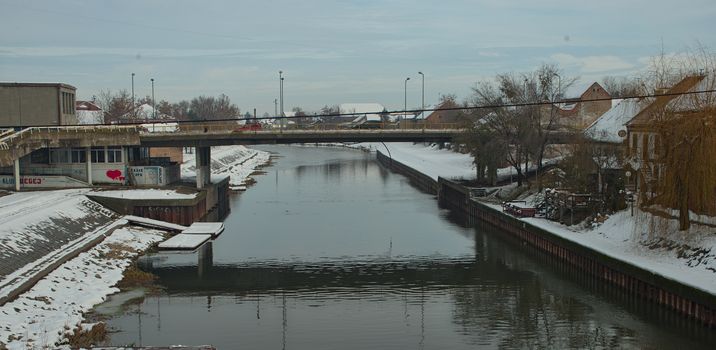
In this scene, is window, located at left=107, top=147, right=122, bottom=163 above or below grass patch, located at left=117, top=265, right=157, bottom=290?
above

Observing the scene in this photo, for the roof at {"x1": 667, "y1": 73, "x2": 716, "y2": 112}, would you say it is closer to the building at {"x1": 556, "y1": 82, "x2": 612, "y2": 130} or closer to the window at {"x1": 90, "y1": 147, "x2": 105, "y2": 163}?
the building at {"x1": 556, "y1": 82, "x2": 612, "y2": 130}

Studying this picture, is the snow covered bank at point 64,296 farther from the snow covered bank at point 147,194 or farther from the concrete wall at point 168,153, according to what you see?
the concrete wall at point 168,153

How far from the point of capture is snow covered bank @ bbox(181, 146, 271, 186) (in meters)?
87.9

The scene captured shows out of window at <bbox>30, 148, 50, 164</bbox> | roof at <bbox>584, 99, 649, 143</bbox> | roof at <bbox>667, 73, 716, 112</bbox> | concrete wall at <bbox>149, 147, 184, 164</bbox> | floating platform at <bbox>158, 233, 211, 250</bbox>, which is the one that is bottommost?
floating platform at <bbox>158, 233, 211, 250</bbox>

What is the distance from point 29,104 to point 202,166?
47.2 ft

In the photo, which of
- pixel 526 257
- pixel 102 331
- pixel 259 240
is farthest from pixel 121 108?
pixel 102 331

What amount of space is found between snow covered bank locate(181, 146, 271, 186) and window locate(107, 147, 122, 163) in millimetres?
19252

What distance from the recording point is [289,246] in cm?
4316

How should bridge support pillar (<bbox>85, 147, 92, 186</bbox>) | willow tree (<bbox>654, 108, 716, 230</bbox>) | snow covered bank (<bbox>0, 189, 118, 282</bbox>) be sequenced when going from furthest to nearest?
1. bridge support pillar (<bbox>85, 147, 92, 186</bbox>)
2. snow covered bank (<bbox>0, 189, 118, 282</bbox>)
3. willow tree (<bbox>654, 108, 716, 230</bbox>)

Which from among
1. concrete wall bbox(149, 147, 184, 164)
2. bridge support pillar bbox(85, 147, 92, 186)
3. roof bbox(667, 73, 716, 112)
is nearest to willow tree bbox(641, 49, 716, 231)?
roof bbox(667, 73, 716, 112)

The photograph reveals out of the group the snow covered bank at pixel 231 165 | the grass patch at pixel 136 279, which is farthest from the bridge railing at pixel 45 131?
the grass patch at pixel 136 279

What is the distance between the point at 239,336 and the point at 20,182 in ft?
122

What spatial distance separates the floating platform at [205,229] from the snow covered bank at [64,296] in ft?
15.8

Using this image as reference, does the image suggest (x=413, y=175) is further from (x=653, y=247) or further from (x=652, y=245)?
(x=653, y=247)
